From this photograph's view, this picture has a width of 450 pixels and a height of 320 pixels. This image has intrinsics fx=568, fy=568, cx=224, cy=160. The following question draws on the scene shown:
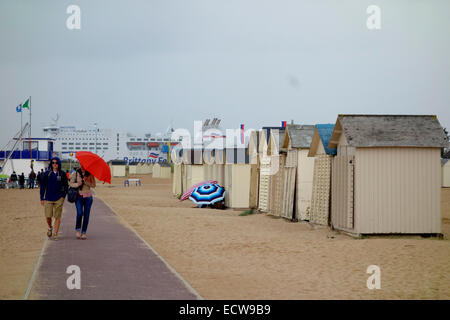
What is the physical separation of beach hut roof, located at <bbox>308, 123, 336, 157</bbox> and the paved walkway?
6052mm

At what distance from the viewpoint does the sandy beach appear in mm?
8172

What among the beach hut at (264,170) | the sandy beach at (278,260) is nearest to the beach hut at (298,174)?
Result: the sandy beach at (278,260)

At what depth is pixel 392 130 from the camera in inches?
563

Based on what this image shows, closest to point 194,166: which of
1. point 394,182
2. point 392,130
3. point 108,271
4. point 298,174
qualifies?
point 298,174

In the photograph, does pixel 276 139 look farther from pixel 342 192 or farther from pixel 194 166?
pixel 194 166

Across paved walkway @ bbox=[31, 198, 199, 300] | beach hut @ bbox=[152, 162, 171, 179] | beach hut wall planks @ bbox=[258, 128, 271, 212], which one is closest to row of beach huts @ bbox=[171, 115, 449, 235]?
beach hut wall planks @ bbox=[258, 128, 271, 212]

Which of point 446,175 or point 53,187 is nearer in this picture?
point 53,187

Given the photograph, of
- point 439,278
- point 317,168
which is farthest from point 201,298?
point 317,168

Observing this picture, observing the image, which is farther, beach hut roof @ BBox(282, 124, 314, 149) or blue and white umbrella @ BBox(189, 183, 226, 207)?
blue and white umbrella @ BBox(189, 183, 226, 207)

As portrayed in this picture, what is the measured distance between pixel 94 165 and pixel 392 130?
290 inches

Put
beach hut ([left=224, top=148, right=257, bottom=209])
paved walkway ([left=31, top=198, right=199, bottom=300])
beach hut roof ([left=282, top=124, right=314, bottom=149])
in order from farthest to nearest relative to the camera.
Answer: beach hut ([left=224, top=148, right=257, bottom=209]), beach hut roof ([left=282, top=124, right=314, bottom=149]), paved walkway ([left=31, top=198, right=199, bottom=300])

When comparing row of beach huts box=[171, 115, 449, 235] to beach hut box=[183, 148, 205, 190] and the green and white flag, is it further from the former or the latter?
the green and white flag

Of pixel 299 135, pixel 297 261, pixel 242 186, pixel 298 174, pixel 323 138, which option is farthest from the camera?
pixel 242 186
